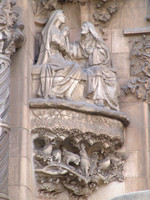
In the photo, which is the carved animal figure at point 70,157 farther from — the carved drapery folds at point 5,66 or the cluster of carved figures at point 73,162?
the carved drapery folds at point 5,66

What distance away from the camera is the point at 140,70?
44.9 feet

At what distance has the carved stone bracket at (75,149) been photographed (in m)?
12.5

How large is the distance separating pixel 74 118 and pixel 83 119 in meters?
0.19

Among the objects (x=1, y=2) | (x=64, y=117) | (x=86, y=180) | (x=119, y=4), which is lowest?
(x=86, y=180)

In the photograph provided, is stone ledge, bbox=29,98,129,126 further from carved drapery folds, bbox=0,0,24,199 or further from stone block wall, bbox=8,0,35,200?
carved drapery folds, bbox=0,0,24,199

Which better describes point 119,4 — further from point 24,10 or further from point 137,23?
point 24,10

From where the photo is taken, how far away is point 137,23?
13945mm

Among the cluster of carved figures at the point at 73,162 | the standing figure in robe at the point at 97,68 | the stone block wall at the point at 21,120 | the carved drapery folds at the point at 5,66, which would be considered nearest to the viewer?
the carved drapery folds at the point at 5,66

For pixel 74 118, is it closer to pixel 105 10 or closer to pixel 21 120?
pixel 21 120

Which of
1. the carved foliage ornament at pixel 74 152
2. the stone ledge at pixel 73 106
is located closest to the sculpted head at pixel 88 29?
the stone ledge at pixel 73 106

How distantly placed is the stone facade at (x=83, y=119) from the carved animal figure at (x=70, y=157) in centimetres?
2

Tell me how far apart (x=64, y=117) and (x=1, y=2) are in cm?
230

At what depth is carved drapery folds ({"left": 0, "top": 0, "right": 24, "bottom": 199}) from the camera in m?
11.6

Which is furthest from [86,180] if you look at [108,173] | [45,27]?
[45,27]
